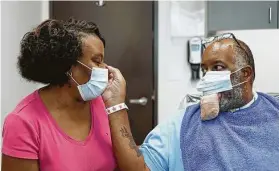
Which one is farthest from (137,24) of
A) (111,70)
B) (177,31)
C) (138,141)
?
(111,70)

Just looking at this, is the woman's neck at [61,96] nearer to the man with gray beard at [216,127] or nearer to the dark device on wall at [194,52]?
the man with gray beard at [216,127]

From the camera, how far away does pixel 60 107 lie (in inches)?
48.6

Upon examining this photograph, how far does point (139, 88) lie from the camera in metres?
2.91

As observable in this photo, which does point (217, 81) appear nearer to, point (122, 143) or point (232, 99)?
point (232, 99)

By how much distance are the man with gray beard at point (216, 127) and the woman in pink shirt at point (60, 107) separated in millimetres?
81

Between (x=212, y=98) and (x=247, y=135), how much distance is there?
7.7 inches

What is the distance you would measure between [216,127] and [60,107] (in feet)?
2.00

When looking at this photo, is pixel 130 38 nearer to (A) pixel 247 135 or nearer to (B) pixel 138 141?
(B) pixel 138 141

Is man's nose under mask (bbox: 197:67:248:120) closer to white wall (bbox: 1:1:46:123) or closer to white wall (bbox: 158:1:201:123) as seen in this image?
white wall (bbox: 1:1:46:123)

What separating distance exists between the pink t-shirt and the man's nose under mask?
41 centimetres

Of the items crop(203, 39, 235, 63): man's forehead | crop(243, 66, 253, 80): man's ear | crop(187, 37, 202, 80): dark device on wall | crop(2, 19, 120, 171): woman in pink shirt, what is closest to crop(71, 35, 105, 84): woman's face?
crop(2, 19, 120, 171): woman in pink shirt

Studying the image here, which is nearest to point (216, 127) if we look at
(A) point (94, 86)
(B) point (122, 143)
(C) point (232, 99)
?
(C) point (232, 99)

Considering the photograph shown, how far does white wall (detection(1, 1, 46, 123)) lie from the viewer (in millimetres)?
2143

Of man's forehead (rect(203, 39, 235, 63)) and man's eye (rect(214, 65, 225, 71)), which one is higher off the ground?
man's forehead (rect(203, 39, 235, 63))
